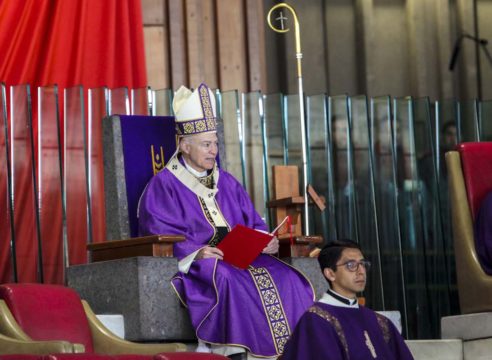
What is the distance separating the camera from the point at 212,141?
6320mm

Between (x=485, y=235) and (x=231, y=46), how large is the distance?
287 cm

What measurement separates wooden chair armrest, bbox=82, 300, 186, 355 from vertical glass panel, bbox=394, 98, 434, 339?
335cm

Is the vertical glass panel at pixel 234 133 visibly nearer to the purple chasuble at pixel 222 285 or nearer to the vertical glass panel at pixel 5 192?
the vertical glass panel at pixel 5 192

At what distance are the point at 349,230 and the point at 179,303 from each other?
2.62 m

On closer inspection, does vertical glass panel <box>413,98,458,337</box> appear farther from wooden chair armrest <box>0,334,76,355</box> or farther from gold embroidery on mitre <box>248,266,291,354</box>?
wooden chair armrest <box>0,334,76,355</box>

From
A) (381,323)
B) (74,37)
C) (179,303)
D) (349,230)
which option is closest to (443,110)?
(349,230)

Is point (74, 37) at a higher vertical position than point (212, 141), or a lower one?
higher

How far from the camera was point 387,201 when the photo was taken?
8234mm

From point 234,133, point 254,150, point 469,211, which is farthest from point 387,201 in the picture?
point 469,211

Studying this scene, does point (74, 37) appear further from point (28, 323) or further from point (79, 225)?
point (28, 323)

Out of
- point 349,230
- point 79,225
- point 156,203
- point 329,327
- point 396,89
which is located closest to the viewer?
point 329,327

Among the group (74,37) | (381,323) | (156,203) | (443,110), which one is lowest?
(381,323)

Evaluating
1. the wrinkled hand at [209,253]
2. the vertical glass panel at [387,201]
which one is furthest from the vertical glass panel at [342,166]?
the wrinkled hand at [209,253]

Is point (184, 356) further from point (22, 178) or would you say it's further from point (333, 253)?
point (22, 178)
